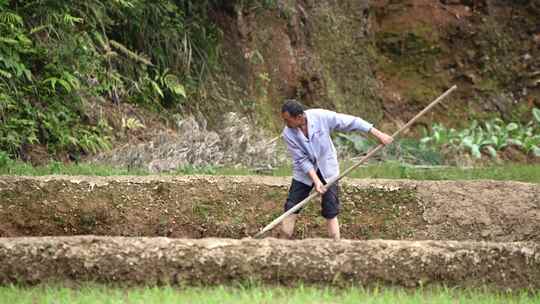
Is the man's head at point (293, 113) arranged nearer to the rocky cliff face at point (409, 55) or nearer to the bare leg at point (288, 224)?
the bare leg at point (288, 224)

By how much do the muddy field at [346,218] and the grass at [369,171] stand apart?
0.69 metres

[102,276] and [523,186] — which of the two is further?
[523,186]

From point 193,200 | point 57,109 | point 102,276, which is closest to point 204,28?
point 57,109

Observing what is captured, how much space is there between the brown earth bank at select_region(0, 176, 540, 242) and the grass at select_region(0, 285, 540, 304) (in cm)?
308

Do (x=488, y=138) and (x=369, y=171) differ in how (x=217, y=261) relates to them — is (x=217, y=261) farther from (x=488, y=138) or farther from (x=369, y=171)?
(x=488, y=138)

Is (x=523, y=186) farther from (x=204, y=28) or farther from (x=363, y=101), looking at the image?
(x=363, y=101)

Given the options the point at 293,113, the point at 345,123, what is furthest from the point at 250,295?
the point at 345,123

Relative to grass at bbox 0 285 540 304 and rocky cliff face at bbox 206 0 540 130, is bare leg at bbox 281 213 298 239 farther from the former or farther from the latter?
rocky cliff face at bbox 206 0 540 130

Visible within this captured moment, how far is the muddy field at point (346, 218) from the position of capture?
270 inches

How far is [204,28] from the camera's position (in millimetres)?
14992

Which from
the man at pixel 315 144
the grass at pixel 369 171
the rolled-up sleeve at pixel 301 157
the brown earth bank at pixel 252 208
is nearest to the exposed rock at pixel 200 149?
the grass at pixel 369 171

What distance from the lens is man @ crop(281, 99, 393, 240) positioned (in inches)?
327

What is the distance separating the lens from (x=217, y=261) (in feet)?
21.9

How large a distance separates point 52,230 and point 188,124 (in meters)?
4.17
